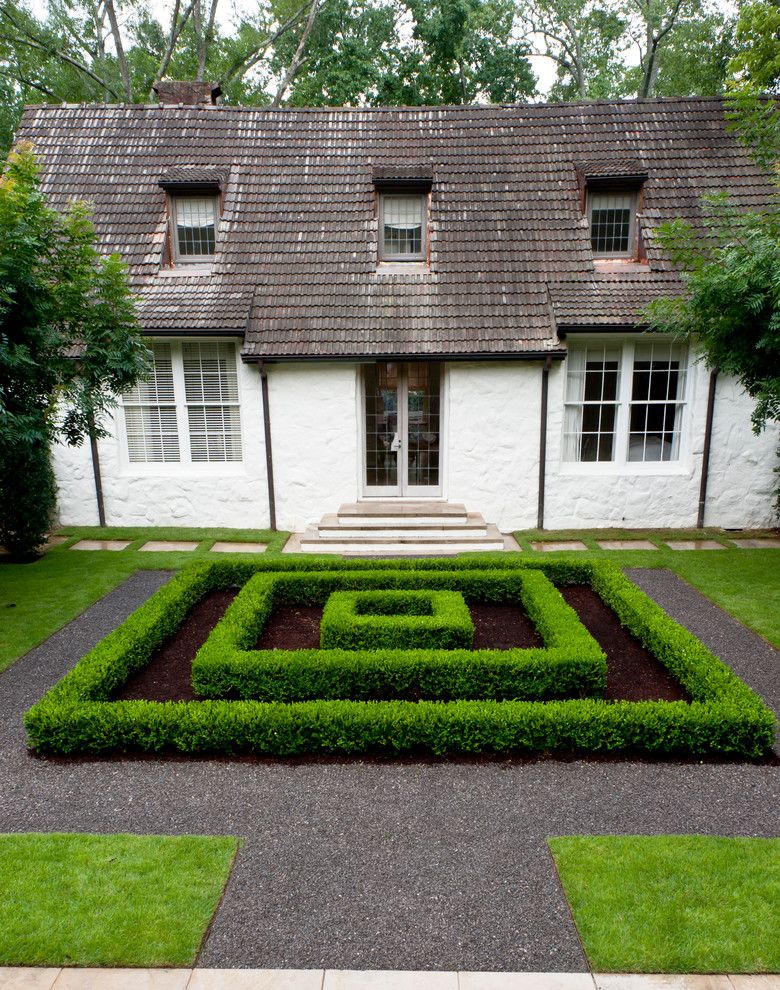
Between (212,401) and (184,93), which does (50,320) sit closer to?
(212,401)

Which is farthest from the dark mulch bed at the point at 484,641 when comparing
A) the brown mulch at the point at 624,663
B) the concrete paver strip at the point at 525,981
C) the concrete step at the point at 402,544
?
the concrete paver strip at the point at 525,981

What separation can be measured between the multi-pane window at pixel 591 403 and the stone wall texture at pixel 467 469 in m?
0.34

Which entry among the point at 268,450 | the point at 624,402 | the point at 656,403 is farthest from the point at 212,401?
the point at 656,403

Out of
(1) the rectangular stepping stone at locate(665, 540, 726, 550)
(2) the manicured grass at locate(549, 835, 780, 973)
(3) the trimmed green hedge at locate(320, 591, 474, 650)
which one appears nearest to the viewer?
(2) the manicured grass at locate(549, 835, 780, 973)

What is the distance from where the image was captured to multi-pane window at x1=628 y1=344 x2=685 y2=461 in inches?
459

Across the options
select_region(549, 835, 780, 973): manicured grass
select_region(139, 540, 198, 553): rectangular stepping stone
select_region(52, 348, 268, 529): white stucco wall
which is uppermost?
select_region(52, 348, 268, 529): white stucco wall

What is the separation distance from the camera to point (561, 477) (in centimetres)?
1170

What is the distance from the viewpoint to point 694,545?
1115 centimetres

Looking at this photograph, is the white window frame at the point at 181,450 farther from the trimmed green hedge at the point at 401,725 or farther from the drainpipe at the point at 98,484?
the trimmed green hedge at the point at 401,725

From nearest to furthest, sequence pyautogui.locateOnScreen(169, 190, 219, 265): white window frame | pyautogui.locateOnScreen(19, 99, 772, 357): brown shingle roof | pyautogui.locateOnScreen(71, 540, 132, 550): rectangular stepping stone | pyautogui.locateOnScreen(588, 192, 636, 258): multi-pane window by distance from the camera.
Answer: pyautogui.locateOnScreen(71, 540, 132, 550): rectangular stepping stone < pyautogui.locateOnScreen(19, 99, 772, 357): brown shingle roof < pyautogui.locateOnScreen(588, 192, 636, 258): multi-pane window < pyautogui.locateOnScreen(169, 190, 219, 265): white window frame

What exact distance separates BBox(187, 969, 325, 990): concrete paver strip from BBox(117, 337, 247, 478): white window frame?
8.97 m

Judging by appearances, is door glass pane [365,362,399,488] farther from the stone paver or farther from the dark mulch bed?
the stone paver

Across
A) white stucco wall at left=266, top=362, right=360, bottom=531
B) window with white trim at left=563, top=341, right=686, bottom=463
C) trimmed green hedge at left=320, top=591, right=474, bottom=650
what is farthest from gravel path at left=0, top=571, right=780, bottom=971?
window with white trim at left=563, top=341, right=686, bottom=463

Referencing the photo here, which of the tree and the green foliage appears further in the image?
the green foliage
